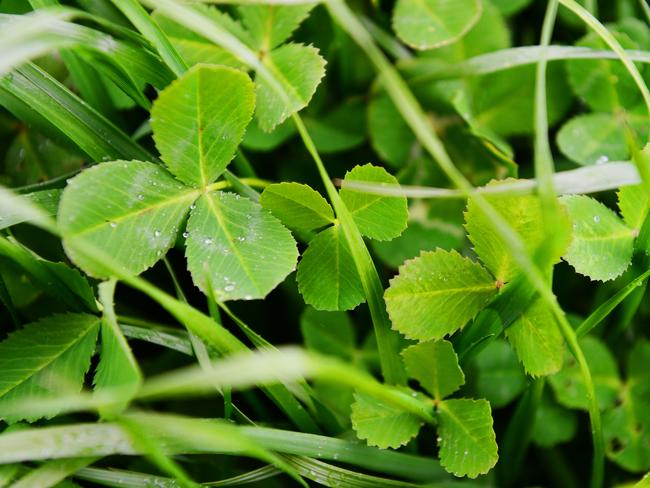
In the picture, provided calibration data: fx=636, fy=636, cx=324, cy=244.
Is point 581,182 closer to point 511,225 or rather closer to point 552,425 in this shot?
point 511,225

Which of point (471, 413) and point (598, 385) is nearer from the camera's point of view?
point (471, 413)

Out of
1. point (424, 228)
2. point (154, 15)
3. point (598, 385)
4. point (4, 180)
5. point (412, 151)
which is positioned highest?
point (154, 15)

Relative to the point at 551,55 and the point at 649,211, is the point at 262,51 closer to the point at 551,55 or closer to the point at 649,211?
the point at 551,55

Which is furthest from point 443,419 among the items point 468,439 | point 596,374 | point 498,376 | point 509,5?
point 509,5

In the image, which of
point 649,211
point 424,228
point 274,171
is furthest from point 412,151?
point 649,211

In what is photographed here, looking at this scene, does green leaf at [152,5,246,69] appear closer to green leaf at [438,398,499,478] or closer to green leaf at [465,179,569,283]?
green leaf at [465,179,569,283]

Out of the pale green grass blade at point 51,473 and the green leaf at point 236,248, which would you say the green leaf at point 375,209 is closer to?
the green leaf at point 236,248

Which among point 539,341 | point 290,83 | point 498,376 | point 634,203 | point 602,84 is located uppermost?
point 290,83
